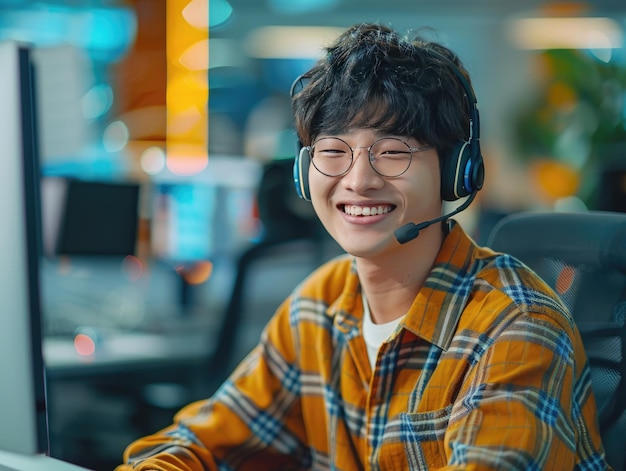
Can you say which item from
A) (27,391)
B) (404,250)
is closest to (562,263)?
(404,250)

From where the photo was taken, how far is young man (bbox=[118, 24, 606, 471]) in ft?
3.21

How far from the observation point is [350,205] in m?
1.08

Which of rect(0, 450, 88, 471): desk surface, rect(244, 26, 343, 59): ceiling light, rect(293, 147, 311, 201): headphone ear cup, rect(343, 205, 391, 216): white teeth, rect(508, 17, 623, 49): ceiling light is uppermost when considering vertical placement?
rect(508, 17, 623, 49): ceiling light

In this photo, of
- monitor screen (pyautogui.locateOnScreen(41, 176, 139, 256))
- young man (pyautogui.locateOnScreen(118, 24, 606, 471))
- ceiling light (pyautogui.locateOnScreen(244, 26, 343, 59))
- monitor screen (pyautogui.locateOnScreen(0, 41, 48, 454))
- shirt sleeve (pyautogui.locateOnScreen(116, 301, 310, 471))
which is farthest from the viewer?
Result: ceiling light (pyautogui.locateOnScreen(244, 26, 343, 59))

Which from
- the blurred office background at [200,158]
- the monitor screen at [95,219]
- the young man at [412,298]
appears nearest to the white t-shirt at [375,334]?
the young man at [412,298]

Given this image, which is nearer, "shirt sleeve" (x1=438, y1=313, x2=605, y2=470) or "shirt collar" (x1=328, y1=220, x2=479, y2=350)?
"shirt sleeve" (x1=438, y1=313, x2=605, y2=470)

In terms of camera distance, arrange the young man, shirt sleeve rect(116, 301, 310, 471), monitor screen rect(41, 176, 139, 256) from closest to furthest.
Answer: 1. the young man
2. shirt sleeve rect(116, 301, 310, 471)
3. monitor screen rect(41, 176, 139, 256)

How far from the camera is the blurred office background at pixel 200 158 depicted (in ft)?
7.11

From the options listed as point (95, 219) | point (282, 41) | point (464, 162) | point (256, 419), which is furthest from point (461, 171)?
point (282, 41)

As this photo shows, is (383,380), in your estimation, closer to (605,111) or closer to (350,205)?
(350,205)

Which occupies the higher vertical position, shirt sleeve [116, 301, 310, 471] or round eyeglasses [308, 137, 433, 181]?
round eyeglasses [308, 137, 433, 181]

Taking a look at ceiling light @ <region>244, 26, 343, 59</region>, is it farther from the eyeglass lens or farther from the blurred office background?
the eyeglass lens

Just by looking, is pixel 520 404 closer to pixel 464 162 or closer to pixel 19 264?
pixel 464 162

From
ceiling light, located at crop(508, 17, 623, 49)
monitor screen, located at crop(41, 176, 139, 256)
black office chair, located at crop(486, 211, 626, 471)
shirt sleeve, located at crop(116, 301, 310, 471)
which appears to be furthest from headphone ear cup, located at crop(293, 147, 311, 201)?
ceiling light, located at crop(508, 17, 623, 49)
